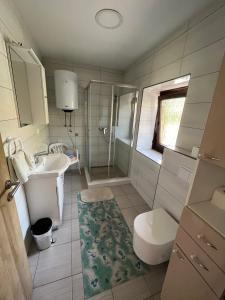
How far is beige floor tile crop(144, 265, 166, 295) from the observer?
116 centimetres

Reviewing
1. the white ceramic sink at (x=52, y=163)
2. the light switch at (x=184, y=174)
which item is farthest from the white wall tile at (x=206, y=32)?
the white ceramic sink at (x=52, y=163)

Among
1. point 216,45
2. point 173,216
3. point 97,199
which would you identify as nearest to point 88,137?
point 97,199

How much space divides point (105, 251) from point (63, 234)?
22.1 inches

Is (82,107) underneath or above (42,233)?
above

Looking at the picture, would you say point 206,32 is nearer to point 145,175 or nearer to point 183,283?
point 145,175

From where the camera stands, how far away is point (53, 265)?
1289 mm

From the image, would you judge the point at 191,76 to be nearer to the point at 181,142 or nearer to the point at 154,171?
the point at 181,142

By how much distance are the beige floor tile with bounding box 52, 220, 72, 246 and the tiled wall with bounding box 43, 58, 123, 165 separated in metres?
1.75

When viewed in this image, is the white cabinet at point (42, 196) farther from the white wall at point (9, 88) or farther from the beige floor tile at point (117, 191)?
the beige floor tile at point (117, 191)

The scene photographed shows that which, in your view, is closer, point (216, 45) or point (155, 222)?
point (216, 45)

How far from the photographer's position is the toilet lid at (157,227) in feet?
3.91

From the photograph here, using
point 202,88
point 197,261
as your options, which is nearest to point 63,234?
point 197,261

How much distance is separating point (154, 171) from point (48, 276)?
65.8 inches

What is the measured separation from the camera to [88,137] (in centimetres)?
304
